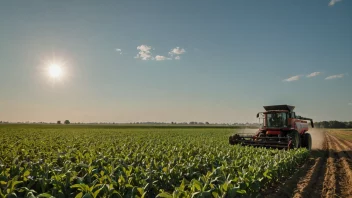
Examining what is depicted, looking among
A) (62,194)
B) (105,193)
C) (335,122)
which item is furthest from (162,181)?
(335,122)

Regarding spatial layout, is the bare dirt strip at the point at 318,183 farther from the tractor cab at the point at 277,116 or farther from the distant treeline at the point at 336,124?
the distant treeline at the point at 336,124

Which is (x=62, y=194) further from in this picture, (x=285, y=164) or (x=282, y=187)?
(x=285, y=164)

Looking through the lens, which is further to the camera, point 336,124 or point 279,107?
point 336,124

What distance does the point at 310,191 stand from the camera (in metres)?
7.30

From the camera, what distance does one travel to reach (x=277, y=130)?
15727 mm

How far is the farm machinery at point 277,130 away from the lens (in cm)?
1482

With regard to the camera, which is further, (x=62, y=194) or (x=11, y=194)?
(x=62, y=194)

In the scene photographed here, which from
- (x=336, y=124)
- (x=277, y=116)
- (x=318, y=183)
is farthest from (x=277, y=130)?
(x=336, y=124)

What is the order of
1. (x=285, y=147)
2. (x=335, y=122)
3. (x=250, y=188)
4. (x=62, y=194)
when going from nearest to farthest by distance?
(x=62, y=194) < (x=250, y=188) < (x=285, y=147) < (x=335, y=122)

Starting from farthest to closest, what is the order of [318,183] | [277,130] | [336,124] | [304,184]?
[336,124]
[277,130]
[318,183]
[304,184]

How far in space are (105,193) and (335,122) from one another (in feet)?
480

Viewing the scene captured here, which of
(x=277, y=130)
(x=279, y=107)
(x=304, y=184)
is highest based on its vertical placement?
(x=279, y=107)

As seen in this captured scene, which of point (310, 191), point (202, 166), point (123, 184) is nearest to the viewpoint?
point (123, 184)

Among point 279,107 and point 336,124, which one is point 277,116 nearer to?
point 279,107
